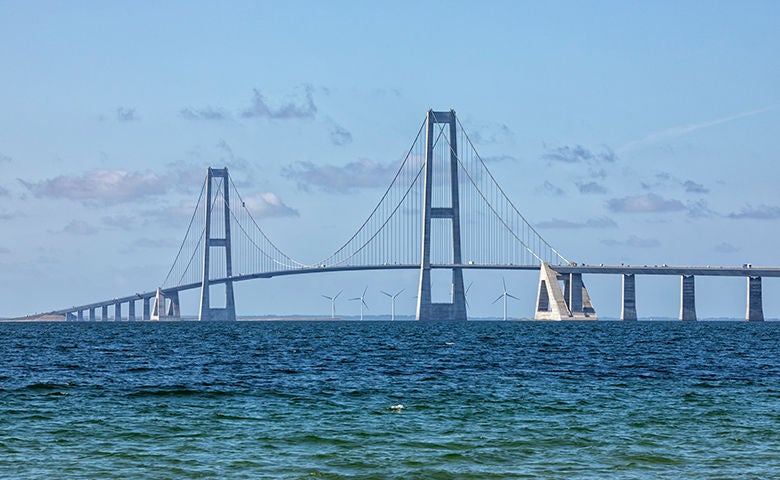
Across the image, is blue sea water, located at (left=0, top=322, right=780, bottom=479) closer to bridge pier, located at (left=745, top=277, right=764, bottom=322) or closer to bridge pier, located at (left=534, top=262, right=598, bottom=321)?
bridge pier, located at (left=534, top=262, right=598, bottom=321)

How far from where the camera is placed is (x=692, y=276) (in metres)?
154

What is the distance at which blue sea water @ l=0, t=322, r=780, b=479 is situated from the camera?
2062cm

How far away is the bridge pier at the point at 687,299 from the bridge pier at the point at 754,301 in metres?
7.26

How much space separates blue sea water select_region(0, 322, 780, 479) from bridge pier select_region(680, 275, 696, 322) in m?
109

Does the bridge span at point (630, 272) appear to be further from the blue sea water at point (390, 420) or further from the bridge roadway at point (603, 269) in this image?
the blue sea water at point (390, 420)

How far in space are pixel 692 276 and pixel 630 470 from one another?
139 metres

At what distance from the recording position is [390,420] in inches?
1048

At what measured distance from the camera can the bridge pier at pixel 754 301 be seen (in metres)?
155

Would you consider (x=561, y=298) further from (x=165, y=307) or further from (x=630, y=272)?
(x=165, y=307)

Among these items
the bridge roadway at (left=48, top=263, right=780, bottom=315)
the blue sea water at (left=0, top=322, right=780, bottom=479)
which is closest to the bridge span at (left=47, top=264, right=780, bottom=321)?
the bridge roadway at (left=48, top=263, right=780, bottom=315)

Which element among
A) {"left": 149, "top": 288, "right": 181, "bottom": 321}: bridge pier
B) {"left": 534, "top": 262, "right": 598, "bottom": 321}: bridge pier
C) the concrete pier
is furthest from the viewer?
{"left": 149, "top": 288, "right": 181, "bottom": 321}: bridge pier

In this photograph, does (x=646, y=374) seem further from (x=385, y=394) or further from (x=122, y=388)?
(x=122, y=388)

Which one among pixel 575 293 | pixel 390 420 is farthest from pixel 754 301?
pixel 390 420

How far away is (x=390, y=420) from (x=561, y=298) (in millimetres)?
117692
